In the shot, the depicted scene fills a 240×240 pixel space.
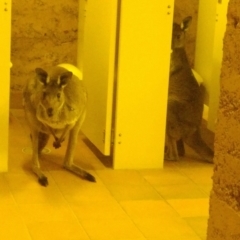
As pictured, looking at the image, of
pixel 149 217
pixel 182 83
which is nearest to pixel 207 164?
pixel 182 83

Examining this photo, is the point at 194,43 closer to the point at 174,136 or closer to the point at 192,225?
the point at 174,136

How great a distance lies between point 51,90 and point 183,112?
3.08ft

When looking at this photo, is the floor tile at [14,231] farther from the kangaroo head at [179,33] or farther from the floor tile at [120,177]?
the kangaroo head at [179,33]

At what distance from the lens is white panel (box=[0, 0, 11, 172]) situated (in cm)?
298

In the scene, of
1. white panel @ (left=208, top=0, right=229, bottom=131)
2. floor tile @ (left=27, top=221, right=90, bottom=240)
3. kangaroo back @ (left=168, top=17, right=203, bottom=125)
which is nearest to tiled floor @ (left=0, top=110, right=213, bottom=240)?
floor tile @ (left=27, top=221, right=90, bottom=240)

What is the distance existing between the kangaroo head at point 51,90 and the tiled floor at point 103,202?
0.41m

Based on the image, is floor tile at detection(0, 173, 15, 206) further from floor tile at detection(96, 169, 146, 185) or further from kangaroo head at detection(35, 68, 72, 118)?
floor tile at detection(96, 169, 146, 185)

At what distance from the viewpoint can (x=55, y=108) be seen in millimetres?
3002

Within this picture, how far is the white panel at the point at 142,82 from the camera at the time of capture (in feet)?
10.3

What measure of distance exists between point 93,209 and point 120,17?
105 cm

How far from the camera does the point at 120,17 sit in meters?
3.13

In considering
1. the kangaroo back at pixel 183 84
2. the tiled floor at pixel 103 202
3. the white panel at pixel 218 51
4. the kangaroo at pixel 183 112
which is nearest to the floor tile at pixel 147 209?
the tiled floor at pixel 103 202

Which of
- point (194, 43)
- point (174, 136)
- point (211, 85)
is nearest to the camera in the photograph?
point (174, 136)

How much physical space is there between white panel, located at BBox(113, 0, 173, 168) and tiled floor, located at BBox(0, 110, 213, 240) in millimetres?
115
